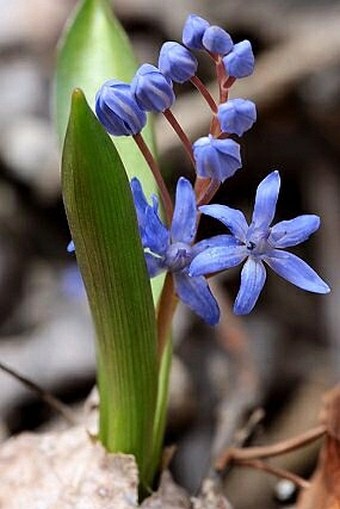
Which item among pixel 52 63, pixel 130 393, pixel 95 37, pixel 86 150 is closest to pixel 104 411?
pixel 130 393

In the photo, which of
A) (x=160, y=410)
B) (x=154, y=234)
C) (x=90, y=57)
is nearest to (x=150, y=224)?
(x=154, y=234)

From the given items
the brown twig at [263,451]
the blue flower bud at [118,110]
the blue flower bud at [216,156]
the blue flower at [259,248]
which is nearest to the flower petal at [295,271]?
the blue flower at [259,248]

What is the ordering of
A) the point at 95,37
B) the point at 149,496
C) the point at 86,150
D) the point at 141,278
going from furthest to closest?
the point at 95,37 < the point at 149,496 < the point at 141,278 < the point at 86,150

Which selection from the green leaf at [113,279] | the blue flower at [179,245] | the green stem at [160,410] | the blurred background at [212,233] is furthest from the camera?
the blurred background at [212,233]

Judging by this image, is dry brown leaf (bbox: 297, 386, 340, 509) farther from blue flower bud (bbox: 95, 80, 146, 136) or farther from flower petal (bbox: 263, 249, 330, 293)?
blue flower bud (bbox: 95, 80, 146, 136)

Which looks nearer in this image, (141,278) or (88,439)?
(141,278)

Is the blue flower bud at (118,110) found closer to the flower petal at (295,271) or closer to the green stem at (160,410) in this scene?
the flower petal at (295,271)

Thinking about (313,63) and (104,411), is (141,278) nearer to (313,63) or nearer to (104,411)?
(104,411)
